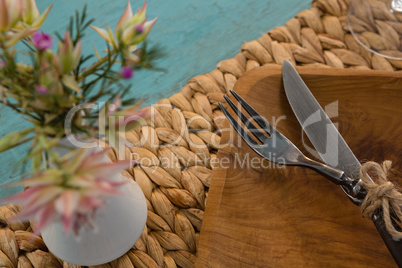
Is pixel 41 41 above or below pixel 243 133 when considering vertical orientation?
above

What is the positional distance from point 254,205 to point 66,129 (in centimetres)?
20

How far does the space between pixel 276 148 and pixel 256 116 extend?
0.13 ft

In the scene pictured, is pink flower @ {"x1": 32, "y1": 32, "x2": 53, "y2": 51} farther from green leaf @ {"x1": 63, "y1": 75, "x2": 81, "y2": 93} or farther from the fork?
the fork

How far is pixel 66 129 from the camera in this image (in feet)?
0.86

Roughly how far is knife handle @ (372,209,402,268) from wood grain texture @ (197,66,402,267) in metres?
0.03

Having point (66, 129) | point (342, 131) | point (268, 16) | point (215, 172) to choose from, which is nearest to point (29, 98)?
point (66, 129)

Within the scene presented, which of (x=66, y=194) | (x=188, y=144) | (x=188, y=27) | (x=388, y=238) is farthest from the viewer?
(x=188, y=27)

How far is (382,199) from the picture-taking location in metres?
0.35

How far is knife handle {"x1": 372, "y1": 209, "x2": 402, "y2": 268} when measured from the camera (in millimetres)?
337

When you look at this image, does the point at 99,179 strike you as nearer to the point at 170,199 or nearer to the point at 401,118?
the point at 170,199

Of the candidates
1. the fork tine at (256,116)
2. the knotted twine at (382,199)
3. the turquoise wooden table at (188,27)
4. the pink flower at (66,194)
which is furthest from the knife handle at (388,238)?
the turquoise wooden table at (188,27)

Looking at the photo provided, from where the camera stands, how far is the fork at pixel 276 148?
376 mm

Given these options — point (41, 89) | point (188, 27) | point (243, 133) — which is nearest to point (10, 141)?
point (41, 89)

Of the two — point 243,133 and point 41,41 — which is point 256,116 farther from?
point 41,41
